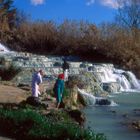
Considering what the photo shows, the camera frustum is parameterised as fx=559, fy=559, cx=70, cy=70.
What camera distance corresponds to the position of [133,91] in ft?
115

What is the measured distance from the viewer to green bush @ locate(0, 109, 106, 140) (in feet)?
44.2

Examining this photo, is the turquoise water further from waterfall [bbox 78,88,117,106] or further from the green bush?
the green bush

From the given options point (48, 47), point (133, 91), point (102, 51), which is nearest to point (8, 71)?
point (133, 91)

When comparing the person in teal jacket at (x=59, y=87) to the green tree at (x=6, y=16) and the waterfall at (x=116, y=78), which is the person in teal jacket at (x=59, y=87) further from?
the green tree at (x=6, y=16)

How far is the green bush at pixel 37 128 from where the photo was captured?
13.5 m

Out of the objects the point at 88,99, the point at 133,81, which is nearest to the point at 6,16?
the point at 133,81

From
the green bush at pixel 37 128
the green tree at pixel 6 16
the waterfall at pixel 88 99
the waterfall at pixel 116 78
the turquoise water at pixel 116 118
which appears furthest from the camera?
the green tree at pixel 6 16

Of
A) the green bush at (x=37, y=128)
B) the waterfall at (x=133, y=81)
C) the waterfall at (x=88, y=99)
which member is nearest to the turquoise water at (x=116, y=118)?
the waterfall at (x=88, y=99)

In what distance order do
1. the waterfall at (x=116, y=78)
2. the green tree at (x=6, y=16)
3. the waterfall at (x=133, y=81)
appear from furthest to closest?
the green tree at (x=6, y=16) < the waterfall at (x=133, y=81) < the waterfall at (x=116, y=78)

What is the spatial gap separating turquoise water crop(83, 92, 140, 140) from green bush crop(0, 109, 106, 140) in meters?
3.42

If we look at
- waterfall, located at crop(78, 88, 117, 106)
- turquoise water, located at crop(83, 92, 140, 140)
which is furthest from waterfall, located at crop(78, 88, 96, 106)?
turquoise water, located at crop(83, 92, 140, 140)

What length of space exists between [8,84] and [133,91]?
1050 cm

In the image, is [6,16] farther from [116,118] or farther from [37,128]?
[37,128]

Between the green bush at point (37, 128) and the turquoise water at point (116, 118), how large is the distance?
3.42m
